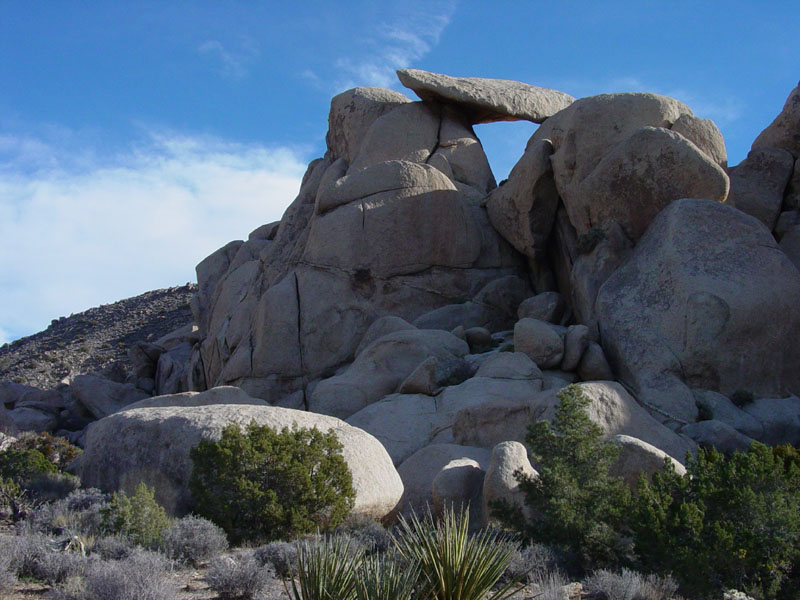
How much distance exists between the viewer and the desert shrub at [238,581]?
25.4 feet

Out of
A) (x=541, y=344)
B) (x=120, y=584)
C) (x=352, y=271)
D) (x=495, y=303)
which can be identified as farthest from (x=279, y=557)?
(x=495, y=303)

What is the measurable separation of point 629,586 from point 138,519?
5.56 meters

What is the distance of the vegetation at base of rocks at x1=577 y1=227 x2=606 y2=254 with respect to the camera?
24.0 m

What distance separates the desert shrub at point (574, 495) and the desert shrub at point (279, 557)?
261 centimetres

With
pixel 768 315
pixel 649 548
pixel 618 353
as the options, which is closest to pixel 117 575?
pixel 649 548

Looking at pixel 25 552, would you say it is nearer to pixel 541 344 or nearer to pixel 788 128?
pixel 541 344

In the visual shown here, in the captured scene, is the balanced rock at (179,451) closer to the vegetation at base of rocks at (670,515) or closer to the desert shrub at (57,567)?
the vegetation at base of rocks at (670,515)

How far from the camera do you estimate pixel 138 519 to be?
9648 millimetres

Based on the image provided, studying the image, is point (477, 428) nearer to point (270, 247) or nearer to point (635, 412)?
point (635, 412)

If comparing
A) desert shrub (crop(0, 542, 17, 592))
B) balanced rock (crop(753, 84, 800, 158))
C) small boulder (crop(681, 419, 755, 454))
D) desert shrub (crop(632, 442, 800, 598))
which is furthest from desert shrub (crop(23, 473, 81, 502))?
balanced rock (crop(753, 84, 800, 158))

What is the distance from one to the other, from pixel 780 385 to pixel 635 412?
729 cm

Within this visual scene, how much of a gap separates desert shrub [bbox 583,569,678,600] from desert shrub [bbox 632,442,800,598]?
27 cm

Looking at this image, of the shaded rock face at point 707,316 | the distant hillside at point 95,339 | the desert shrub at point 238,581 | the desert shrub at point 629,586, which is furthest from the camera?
the distant hillside at point 95,339

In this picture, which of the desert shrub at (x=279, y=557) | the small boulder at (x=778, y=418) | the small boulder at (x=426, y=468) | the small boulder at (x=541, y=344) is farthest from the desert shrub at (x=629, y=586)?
the small boulder at (x=541, y=344)
